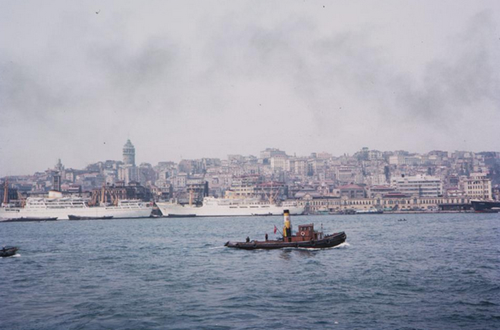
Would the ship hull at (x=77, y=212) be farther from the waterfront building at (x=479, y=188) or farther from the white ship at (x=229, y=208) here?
the waterfront building at (x=479, y=188)

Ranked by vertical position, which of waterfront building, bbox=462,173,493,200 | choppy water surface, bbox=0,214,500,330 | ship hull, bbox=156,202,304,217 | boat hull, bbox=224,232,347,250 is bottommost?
choppy water surface, bbox=0,214,500,330

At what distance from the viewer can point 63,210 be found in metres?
138

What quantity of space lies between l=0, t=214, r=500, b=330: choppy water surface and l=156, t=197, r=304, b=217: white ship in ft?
329

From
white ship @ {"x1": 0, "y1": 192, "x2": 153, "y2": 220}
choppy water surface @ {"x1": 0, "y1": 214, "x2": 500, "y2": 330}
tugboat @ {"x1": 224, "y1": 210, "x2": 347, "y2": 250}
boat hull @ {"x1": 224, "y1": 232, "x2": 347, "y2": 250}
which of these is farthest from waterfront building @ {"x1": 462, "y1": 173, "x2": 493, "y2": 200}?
tugboat @ {"x1": 224, "y1": 210, "x2": 347, "y2": 250}

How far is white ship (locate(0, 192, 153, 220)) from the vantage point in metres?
135

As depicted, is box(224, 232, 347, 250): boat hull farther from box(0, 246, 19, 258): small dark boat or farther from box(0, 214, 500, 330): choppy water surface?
box(0, 246, 19, 258): small dark boat

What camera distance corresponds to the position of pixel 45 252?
46.8 meters

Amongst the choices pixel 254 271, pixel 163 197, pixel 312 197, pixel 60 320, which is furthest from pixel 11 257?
pixel 163 197

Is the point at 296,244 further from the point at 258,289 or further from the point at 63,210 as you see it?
the point at 63,210

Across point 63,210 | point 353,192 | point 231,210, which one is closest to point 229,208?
point 231,210

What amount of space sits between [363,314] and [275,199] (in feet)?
486

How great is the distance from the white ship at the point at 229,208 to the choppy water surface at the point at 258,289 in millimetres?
100297

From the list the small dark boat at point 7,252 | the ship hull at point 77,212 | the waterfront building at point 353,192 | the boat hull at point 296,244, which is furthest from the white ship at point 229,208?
the small dark boat at point 7,252

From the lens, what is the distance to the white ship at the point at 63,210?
5310 inches
